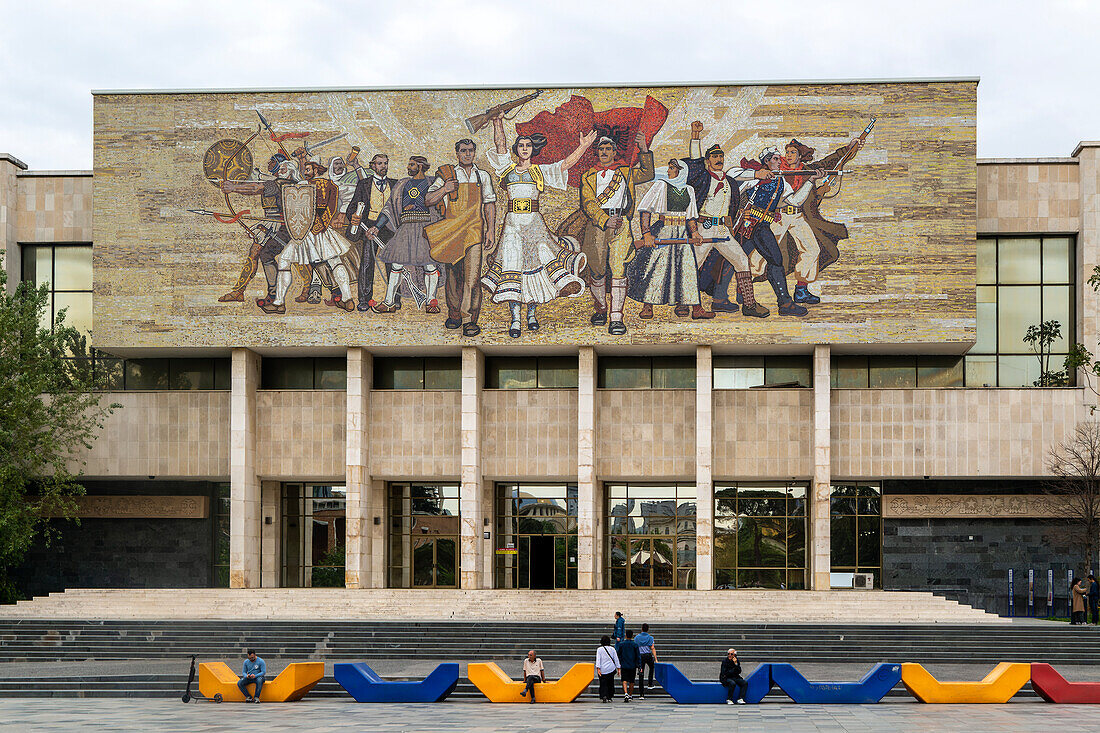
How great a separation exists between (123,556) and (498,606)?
15.7 meters

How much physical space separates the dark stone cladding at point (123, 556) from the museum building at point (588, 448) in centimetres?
8

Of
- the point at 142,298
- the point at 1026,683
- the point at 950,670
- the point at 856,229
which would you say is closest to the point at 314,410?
the point at 142,298

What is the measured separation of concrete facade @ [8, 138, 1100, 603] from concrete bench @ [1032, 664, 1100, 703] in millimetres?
18014

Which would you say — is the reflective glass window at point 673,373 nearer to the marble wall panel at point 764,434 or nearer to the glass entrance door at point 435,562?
the marble wall panel at point 764,434

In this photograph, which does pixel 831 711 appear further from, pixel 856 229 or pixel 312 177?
pixel 312 177

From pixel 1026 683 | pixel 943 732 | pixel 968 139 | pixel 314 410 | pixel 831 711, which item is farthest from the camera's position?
pixel 314 410

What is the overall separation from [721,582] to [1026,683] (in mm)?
21185

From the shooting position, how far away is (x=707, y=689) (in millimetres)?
21406

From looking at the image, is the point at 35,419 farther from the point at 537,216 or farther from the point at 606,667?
the point at 606,667

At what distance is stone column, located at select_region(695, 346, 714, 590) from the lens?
3912 cm

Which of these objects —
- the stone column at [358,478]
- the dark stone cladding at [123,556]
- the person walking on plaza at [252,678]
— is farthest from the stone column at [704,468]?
the person walking on plaza at [252,678]

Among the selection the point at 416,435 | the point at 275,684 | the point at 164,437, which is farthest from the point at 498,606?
the point at 164,437

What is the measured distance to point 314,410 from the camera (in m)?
41.9

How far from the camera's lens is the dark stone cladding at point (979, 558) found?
3997 centimetres
